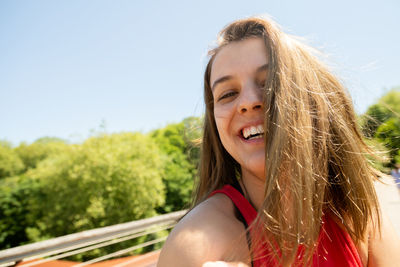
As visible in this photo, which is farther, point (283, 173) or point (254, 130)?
point (254, 130)

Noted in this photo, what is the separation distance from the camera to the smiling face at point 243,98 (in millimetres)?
1060

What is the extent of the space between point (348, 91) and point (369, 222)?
0.58 m

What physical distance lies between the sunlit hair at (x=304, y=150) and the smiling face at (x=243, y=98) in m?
0.04

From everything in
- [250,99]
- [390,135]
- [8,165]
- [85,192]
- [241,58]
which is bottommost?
[8,165]

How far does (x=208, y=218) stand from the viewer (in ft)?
3.08

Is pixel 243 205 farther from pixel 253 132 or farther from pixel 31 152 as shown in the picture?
pixel 31 152

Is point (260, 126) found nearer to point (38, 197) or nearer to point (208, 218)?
point (208, 218)

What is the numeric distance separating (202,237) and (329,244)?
0.52 metres

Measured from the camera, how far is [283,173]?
0.98 meters

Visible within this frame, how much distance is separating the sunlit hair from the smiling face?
0.15 ft

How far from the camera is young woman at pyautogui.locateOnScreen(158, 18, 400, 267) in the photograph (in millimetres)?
928

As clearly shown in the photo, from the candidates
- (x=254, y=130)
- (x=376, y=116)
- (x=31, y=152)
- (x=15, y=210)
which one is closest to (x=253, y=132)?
(x=254, y=130)

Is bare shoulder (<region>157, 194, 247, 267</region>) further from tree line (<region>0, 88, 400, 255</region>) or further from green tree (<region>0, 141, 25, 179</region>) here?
green tree (<region>0, 141, 25, 179</region>)

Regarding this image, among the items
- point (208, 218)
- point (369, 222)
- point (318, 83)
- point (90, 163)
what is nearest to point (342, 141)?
point (318, 83)
